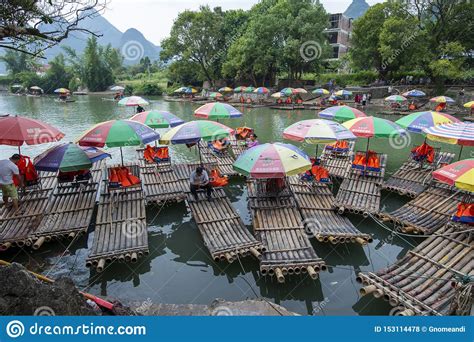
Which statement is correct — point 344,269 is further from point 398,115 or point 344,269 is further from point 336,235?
point 398,115

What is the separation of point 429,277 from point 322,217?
328 cm

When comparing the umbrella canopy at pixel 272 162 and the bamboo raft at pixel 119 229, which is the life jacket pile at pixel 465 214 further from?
the bamboo raft at pixel 119 229

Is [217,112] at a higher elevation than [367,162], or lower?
higher

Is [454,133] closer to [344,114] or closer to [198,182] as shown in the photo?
[344,114]

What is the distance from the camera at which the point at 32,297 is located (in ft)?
14.5

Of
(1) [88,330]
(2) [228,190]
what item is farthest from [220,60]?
(1) [88,330]

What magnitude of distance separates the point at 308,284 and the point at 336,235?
159 cm

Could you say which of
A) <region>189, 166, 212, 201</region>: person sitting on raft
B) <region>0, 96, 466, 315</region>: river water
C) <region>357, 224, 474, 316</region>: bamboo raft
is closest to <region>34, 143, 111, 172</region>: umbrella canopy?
<region>0, 96, 466, 315</region>: river water

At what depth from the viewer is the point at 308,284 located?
7102 mm

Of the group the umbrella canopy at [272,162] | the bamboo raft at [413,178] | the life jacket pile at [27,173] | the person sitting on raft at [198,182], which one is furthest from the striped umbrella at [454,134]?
the life jacket pile at [27,173]

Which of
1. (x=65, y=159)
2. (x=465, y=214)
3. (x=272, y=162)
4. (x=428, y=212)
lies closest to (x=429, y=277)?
(x=465, y=214)

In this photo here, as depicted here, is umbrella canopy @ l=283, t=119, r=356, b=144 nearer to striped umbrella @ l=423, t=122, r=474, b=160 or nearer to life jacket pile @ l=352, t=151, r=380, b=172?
life jacket pile @ l=352, t=151, r=380, b=172

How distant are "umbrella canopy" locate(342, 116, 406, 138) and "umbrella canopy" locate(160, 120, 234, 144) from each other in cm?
430

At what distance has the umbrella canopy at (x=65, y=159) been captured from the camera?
875cm
